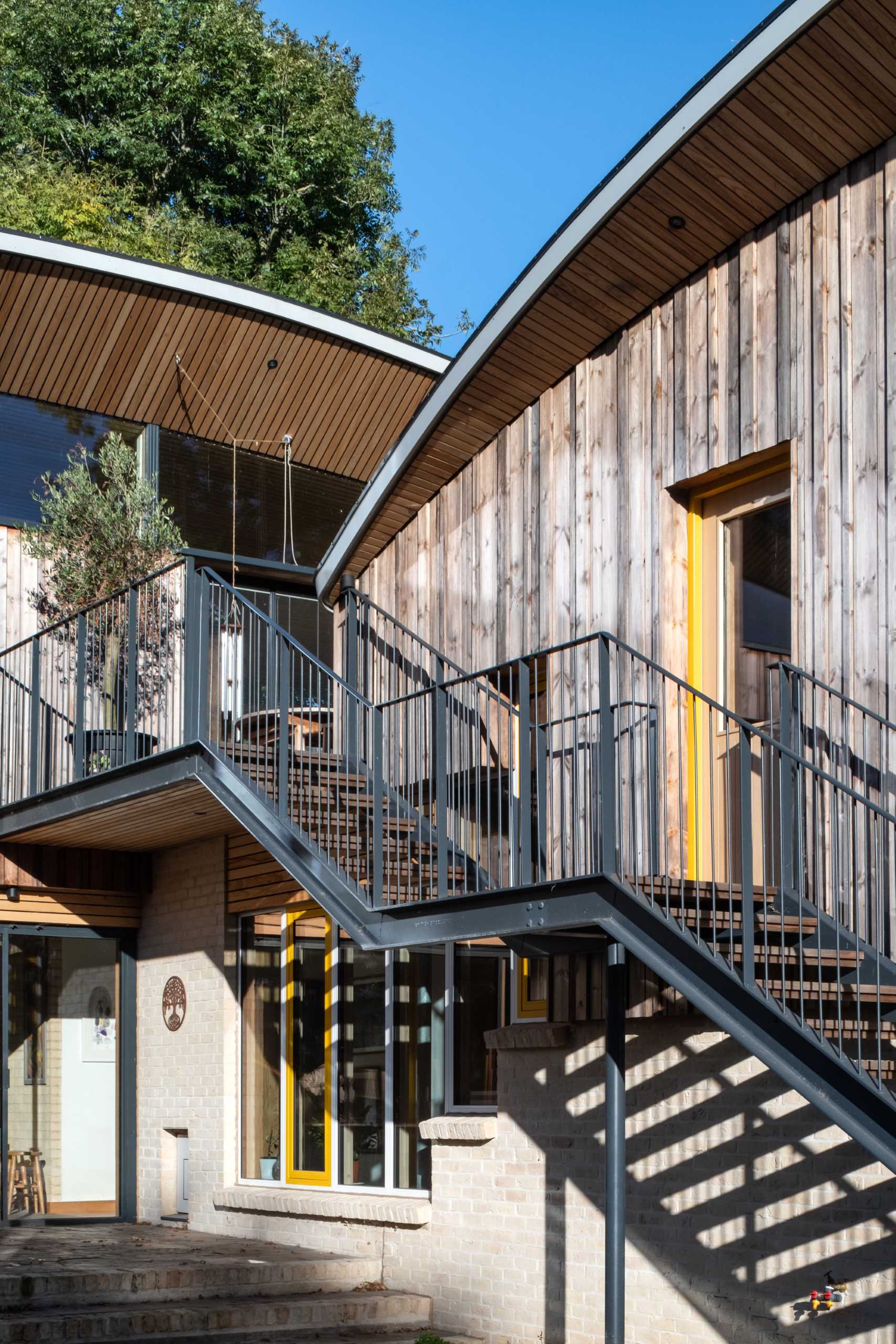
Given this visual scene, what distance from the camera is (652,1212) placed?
30.4 feet

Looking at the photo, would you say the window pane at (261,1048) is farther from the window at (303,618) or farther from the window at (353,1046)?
the window at (303,618)

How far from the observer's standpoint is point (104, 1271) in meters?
10.9

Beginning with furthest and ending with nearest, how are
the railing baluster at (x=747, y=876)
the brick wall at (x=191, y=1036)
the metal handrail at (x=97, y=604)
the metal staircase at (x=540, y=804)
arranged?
1. the brick wall at (x=191, y=1036)
2. the metal handrail at (x=97, y=604)
3. the metal staircase at (x=540, y=804)
4. the railing baluster at (x=747, y=876)

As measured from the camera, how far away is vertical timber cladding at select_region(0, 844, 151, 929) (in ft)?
47.3

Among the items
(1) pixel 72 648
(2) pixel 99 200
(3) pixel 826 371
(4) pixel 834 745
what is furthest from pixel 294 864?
(2) pixel 99 200

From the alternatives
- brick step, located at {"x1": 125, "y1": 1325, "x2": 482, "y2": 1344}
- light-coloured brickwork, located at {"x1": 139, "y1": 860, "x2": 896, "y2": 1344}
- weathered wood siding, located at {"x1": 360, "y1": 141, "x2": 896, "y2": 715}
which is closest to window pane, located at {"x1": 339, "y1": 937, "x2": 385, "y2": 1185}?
light-coloured brickwork, located at {"x1": 139, "y1": 860, "x2": 896, "y2": 1344}

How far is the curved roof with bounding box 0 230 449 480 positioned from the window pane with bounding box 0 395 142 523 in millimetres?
118

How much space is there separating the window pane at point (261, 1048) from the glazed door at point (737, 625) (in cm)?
→ 484

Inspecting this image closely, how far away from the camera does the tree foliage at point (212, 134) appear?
31.4 m

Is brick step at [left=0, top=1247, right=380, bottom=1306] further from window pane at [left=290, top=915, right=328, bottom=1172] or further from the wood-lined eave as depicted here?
the wood-lined eave

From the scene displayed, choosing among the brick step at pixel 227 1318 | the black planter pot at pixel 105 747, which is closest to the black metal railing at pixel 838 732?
the brick step at pixel 227 1318

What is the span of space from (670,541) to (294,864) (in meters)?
3.04

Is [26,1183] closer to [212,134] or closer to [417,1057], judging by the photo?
[417,1057]

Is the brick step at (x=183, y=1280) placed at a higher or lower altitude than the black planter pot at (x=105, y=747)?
lower
